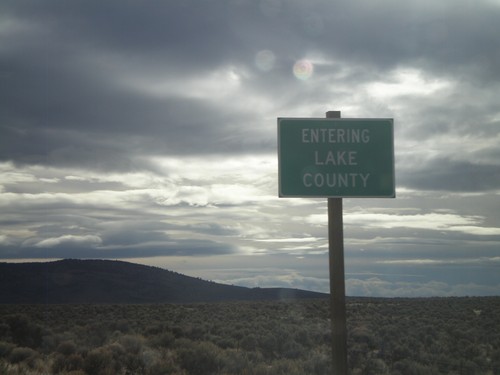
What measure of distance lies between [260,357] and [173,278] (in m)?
114

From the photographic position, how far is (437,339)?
2498 centimetres

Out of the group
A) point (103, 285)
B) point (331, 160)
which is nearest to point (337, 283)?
point (331, 160)

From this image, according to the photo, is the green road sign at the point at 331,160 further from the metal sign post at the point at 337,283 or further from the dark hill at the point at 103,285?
the dark hill at the point at 103,285

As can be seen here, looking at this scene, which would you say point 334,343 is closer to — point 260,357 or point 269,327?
point 260,357

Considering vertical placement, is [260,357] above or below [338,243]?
below

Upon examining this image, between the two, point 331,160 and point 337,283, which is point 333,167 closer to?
point 331,160

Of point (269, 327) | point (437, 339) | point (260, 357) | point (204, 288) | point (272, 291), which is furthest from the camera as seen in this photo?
point (272, 291)

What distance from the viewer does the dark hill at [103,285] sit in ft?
365

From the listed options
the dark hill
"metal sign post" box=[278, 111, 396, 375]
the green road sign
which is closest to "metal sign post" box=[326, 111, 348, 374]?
"metal sign post" box=[278, 111, 396, 375]

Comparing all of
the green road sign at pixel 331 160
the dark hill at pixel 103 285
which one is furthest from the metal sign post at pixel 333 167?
the dark hill at pixel 103 285

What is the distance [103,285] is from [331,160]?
115836 mm

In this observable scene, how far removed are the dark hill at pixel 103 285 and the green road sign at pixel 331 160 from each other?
107 metres

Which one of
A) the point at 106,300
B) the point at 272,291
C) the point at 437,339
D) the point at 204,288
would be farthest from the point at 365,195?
the point at 272,291

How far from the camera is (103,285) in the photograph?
118m
